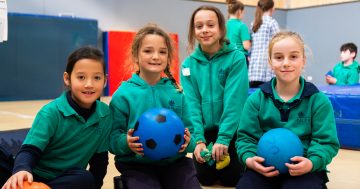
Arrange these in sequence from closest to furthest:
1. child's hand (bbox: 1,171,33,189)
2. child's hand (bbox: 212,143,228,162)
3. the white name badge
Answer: child's hand (bbox: 1,171,33,189) → child's hand (bbox: 212,143,228,162) → the white name badge

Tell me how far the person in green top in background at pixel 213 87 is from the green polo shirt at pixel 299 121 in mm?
476

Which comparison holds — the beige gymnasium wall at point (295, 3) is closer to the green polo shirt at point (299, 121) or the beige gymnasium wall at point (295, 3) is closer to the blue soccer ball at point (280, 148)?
the green polo shirt at point (299, 121)

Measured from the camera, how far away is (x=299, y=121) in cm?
214

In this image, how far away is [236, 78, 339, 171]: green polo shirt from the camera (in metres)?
2.06

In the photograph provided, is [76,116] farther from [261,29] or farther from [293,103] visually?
[261,29]

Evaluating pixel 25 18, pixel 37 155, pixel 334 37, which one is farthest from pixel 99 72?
pixel 334 37

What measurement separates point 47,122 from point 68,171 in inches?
10.5

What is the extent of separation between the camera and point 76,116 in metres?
2.09

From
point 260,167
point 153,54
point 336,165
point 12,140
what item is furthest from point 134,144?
point 336,165

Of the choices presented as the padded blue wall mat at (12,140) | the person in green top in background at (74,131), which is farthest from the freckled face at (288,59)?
the padded blue wall mat at (12,140)

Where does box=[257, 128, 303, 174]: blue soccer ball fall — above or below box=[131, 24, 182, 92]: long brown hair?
below

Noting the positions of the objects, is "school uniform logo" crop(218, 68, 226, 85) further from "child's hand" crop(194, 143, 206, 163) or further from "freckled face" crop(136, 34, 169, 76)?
"freckled face" crop(136, 34, 169, 76)

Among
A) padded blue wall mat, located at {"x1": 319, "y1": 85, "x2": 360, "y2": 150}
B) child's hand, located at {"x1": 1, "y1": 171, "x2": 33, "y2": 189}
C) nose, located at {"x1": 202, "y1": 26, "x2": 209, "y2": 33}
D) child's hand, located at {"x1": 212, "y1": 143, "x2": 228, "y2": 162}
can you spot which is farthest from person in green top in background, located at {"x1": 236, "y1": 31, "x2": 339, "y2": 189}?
padded blue wall mat, located at {"x1": 319, "y1": 85, "x2": 360, "y2": 150}

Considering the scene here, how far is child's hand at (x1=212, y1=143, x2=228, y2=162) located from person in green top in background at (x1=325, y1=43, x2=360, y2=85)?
4.63 metres
